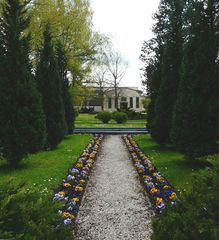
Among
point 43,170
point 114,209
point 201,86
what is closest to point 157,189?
point 114,209

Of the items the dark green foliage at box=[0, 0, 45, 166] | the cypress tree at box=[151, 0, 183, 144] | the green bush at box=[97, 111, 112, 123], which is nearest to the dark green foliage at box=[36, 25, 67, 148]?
the dark green foliage at box=[0, 0, 45, 166]

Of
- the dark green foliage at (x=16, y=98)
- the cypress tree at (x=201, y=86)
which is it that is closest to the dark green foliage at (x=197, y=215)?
the cypress tree at (x=201, y=86)

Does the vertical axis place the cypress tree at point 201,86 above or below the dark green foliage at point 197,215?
above

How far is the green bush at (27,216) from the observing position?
2449 millimetres

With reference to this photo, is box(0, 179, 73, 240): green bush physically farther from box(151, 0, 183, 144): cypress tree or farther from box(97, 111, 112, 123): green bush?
box(97, 111, 112, 123): green bush

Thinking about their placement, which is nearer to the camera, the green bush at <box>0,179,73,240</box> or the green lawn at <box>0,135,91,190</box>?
the green bush at <box>0,179,73,240</box>

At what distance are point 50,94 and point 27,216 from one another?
1218cm

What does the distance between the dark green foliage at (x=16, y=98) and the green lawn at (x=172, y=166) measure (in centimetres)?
408

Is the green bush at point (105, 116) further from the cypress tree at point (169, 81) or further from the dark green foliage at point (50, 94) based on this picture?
the cypress tree at point (169, 81)

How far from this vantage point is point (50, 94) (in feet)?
47.3

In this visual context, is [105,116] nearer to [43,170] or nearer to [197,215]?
[43,170]

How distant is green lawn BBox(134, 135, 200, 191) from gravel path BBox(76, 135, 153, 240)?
0.88 m

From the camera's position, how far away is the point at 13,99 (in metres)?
9.91

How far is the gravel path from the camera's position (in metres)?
5.08
